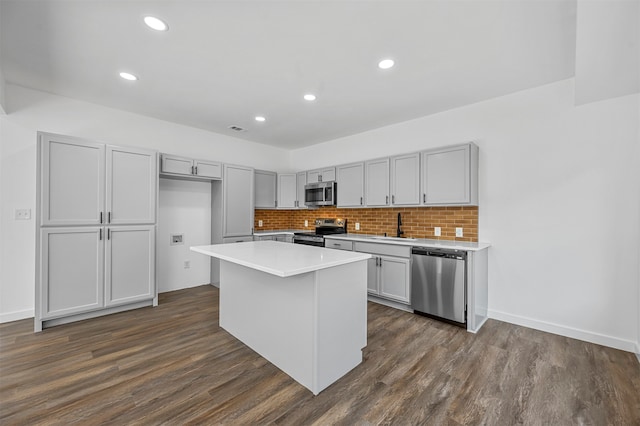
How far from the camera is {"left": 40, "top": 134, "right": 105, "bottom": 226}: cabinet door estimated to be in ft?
9.79

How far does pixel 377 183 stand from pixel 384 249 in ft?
3.45

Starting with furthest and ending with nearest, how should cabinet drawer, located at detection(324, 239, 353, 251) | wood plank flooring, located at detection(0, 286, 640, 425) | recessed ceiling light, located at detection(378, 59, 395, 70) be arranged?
cabinet drawer, located at detection(324, 239, 353, 251), recessed ceiling light, located at detection(378, 59, 395, 70), wood plank flooring, located at detection(0, 286, 640, 425)

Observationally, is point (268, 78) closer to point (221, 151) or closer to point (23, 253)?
Answer: point (221, 151)

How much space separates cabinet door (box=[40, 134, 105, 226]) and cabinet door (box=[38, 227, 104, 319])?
154 millimetres

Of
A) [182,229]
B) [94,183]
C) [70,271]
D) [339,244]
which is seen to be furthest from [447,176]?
[70,271]

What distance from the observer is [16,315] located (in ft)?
10.5

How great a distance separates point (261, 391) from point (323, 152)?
436 cm

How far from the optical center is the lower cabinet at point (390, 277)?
139 inches

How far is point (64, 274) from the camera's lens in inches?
121

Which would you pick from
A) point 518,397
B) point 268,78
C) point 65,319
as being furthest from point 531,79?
point 65,319

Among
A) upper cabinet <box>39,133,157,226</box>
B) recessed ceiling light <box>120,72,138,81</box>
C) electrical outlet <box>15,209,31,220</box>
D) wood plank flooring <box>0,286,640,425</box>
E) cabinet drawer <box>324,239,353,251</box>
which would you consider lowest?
wood plank flooring <box>0,286,640,425</box>

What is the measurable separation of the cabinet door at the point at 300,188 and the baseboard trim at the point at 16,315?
4.03 m

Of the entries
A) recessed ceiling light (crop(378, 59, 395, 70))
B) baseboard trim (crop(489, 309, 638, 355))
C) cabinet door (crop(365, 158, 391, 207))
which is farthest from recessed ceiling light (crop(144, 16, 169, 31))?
baseboard trim (crop(489, 309, 638, 355))

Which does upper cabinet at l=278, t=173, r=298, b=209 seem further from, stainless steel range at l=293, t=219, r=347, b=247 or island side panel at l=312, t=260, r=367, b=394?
island side panel at l=312, t=260, r=367, b=394
